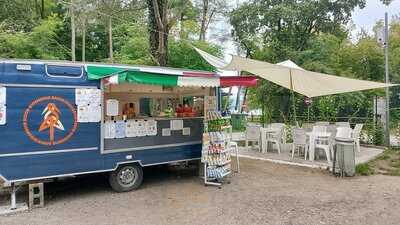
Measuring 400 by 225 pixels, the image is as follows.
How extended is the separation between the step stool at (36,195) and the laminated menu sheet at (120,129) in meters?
1.37

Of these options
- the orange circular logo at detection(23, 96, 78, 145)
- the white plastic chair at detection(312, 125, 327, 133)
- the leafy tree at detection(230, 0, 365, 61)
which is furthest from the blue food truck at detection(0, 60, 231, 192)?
the leafy tree at detection(230, 0, 365, 61)

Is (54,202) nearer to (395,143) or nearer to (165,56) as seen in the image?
(165,56)

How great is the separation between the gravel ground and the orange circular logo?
1.05 m

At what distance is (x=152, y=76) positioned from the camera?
5426 millimetres

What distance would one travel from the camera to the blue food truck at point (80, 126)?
4.86 meters

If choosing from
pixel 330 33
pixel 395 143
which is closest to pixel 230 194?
pixel 395 143

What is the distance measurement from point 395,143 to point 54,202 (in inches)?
413

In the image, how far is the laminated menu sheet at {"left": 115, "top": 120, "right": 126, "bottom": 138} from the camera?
572cm

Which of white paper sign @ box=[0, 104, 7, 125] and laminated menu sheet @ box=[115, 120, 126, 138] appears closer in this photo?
white paper sign @ box=[0, 104, 7, 125]

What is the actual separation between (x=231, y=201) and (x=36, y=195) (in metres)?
2.96

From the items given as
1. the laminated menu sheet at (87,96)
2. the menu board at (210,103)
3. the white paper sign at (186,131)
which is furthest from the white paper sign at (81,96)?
the menu board at (210,103)

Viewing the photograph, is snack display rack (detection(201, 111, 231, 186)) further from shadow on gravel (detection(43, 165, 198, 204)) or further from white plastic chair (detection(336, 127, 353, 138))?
white plastic chair (detection(336, 127, 353, 138))

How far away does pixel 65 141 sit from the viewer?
17.2ft

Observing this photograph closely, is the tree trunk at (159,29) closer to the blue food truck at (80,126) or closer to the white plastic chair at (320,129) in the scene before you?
the blue food truck at (80,126)
